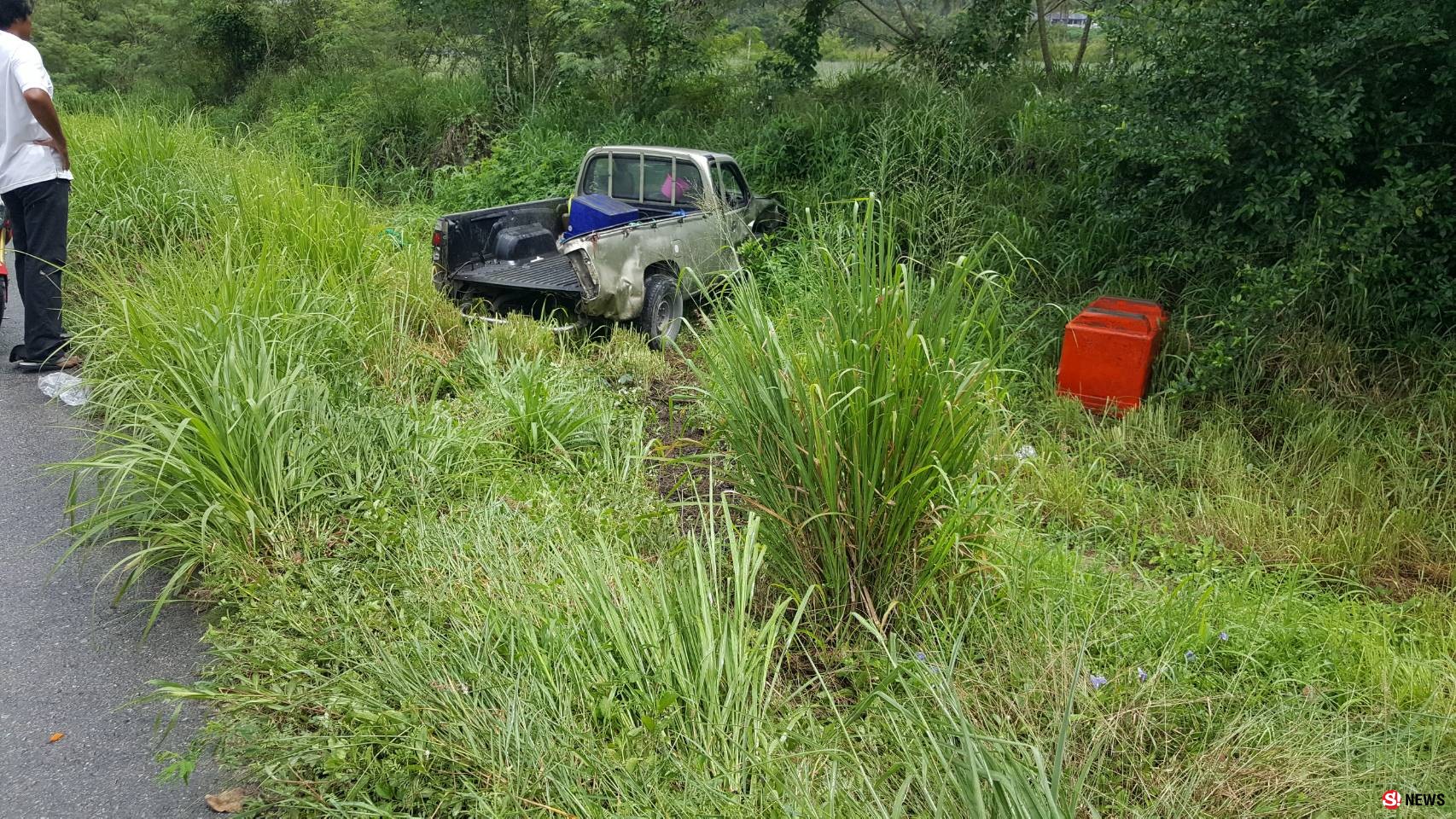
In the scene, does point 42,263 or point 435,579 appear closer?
point 435,579

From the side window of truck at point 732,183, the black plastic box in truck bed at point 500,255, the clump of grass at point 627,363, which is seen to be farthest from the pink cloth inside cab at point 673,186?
the clump of grass at point 627,363

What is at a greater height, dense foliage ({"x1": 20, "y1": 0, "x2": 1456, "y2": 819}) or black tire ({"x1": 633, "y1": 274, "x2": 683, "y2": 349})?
dense foliage ({"x1": 20, "y1": 0, "x2": 1456, "y2": 819})

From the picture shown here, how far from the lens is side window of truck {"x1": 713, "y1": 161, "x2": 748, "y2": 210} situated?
8430mm

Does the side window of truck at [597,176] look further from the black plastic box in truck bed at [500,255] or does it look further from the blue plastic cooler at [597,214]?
the blue plastic cooler at [597,214]

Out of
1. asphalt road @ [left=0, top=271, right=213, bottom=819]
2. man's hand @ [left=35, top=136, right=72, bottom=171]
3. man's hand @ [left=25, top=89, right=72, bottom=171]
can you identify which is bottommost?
asphalt road @ [left=0, top=271, right=213, bottom=819]

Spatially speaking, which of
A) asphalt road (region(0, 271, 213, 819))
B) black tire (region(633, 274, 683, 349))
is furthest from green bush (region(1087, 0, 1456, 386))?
asphalt road (region(0, 271, 213, 819))

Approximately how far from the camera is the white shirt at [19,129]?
607 cm

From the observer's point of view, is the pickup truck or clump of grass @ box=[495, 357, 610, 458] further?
the pickup truck

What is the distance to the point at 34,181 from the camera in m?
6.11

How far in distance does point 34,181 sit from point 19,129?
326 millimetres

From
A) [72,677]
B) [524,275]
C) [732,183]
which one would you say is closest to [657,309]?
[524,275]

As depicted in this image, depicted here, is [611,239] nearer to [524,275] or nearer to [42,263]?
[524,275]

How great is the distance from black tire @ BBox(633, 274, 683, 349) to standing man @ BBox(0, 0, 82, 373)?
11.8 ft

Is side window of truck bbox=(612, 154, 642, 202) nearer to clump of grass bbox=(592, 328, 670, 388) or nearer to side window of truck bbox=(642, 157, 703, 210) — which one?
side window of truck bbox=(642, 157, 703, 210)
